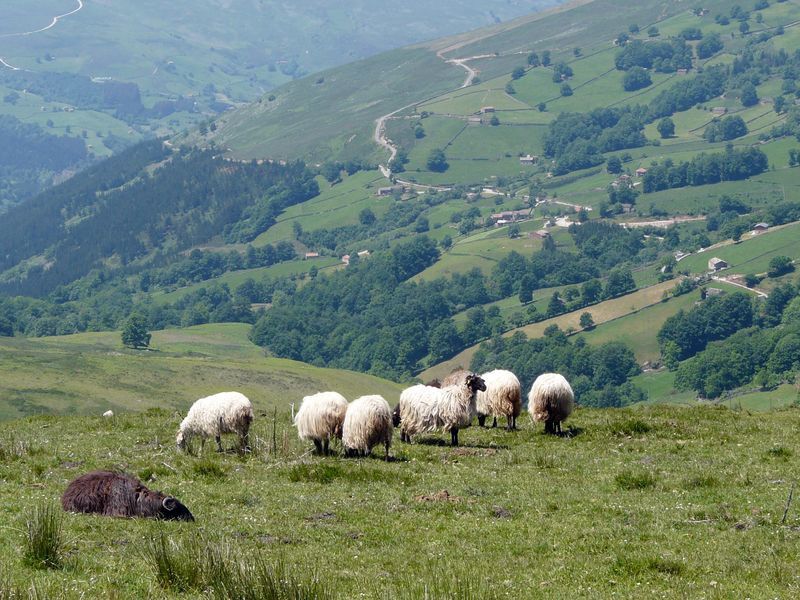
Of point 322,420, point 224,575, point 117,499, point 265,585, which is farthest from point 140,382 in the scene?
point 265,585

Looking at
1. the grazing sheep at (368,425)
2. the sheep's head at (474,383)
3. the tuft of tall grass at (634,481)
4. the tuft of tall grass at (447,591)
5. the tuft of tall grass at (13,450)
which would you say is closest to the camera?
the tuft of tall grass at (447,591)

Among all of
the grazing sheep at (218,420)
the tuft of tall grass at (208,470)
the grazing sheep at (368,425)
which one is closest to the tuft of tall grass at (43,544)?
the tuft of tall grass at (208,470)

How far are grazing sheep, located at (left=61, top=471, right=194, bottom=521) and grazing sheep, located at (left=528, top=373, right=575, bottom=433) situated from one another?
13.7 meters

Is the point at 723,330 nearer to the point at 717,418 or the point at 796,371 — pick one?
the point at 796,371

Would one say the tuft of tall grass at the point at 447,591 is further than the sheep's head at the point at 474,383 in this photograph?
No

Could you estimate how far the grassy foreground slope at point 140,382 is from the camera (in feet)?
262

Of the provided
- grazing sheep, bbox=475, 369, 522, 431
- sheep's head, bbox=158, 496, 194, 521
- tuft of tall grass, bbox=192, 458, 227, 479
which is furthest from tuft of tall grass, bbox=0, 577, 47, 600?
grazing sheep, bbox=475, 369, 522, 431

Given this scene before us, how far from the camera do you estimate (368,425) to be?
1110 inches

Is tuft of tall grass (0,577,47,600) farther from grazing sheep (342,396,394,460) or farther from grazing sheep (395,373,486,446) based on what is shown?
grazing sheep (395,373,486,446)

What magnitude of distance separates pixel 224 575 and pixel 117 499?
8216 mm

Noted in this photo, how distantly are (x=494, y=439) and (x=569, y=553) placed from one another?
1339 cm

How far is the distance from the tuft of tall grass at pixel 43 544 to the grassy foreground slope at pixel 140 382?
5220 cm

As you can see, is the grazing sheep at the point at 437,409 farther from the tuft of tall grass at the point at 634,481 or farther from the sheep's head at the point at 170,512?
the sheep's head at the point at 170,512

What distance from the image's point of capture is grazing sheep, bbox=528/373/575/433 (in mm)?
31859
